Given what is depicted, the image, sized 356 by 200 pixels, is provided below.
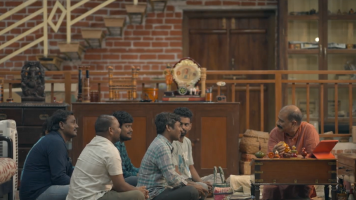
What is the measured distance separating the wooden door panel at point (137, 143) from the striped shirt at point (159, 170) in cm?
191

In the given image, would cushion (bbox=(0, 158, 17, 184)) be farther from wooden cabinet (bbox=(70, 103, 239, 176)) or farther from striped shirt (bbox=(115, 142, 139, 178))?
wooden cabinet (bbox=(70, 103, 239, 176))

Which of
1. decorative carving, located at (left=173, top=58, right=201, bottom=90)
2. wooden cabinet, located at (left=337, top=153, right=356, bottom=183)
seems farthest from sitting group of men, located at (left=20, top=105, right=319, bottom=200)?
decorative carving, located at (left=173, top=58, right=201, bottom=90)

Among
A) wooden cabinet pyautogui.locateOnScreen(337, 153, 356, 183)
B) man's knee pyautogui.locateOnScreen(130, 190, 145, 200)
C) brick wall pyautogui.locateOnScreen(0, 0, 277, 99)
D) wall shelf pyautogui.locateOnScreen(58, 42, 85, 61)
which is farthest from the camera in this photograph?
brick wall pyautogui.locateOnScreen(0, 0, 277, 99)

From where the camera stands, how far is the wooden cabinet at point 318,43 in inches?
319

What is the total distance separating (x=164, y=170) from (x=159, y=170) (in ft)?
0.41

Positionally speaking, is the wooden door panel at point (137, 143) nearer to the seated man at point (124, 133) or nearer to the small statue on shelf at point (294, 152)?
the seated man at point (124, 133)

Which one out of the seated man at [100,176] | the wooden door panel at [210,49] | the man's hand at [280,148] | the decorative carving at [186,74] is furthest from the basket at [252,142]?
the seated man at [100,176]

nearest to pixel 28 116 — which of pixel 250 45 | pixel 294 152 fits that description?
pixel 294 152

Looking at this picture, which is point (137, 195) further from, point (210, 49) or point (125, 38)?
point (210, 49)

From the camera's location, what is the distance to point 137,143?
21.1ft

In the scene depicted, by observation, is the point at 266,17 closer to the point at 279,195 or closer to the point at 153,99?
the point at 153,99

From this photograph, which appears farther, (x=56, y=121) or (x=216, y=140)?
(x=216, y=140)

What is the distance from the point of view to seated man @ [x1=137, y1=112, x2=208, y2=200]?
4375mm

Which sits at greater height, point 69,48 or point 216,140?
point 69,48
